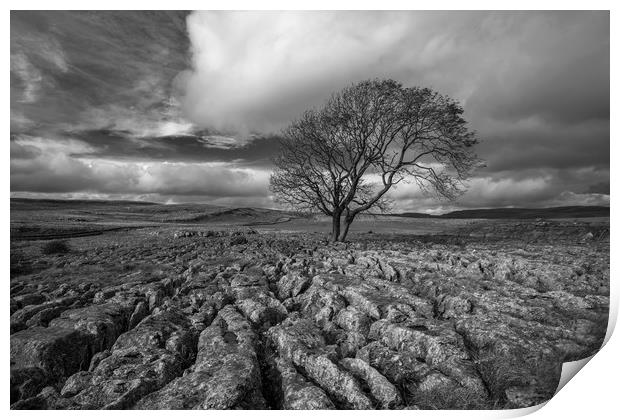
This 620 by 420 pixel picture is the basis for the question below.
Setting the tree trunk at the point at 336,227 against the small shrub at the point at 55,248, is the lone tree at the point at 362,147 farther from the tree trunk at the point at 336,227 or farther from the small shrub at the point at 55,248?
the small shrub at the point at 55,248

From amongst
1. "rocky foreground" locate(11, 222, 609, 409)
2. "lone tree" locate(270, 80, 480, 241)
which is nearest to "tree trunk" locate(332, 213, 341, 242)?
"lone tree" locate(270, 80, 480, 241)

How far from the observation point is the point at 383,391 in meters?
5.71

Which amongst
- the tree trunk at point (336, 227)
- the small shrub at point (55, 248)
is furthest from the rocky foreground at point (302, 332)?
the tree trunk at point (336, 227)

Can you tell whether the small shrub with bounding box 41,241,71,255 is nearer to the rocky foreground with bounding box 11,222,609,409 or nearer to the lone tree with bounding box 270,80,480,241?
the rocky foreground with bounding box 11,222,609,409

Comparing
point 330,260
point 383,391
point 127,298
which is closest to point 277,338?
point 383,391

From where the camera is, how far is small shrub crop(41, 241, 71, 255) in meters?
9.65

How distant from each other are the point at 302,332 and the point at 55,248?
27.3 ft

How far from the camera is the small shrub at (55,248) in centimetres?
965

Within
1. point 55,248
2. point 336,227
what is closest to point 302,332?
point 55,248

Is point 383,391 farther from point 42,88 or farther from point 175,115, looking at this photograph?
point 42,88

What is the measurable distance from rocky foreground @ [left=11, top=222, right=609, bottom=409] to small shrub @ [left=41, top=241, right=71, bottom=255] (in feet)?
0.87

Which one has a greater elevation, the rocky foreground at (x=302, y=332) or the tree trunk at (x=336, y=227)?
the tree trunk at (x=336, y=227)

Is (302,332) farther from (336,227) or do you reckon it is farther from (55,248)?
(336,227)

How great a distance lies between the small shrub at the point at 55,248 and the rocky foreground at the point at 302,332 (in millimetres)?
264
